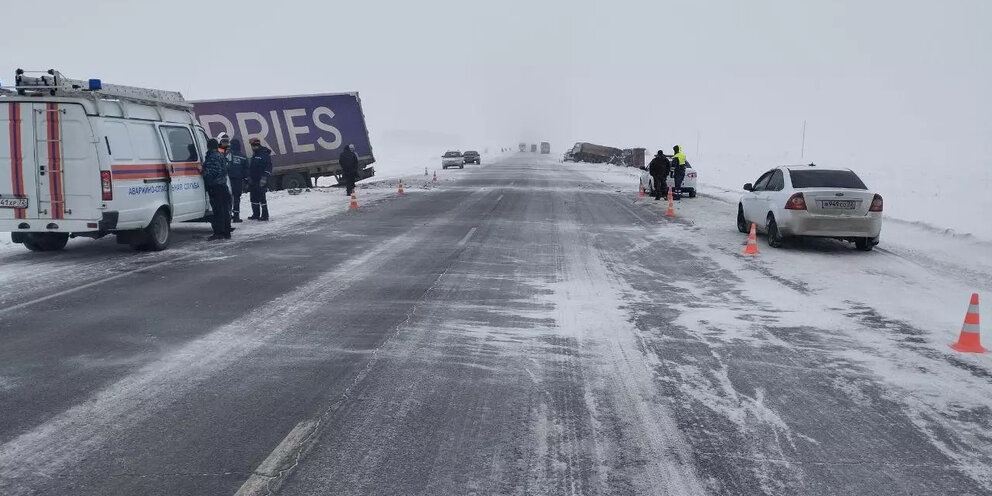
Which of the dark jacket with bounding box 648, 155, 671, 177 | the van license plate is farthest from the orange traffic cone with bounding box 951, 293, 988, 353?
the dark jacket with bounding box 648, 155, 671, 177

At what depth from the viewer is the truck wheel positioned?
27.5 meters

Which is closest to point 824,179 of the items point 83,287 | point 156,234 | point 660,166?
point 660,166

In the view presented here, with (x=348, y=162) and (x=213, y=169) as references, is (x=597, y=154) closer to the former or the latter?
(x=348, y=162)

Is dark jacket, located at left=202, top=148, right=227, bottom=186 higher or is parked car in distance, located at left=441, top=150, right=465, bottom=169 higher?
parked car in distance, located at left=441, top=150, right=465, bottom=169

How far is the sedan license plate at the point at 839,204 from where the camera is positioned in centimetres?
1245

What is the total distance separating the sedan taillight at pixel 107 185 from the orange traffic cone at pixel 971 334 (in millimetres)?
10999

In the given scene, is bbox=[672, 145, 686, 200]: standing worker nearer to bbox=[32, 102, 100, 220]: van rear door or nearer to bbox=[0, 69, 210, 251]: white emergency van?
bbox=[0, 69, 210, 251]: white emergency van

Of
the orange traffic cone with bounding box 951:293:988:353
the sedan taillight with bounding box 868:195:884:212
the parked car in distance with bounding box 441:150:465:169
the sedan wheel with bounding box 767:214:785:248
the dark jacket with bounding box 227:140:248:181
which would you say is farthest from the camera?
the parked car in distance with bounding box 441:150:465:169

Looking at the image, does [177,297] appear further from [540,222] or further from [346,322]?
[540,222]

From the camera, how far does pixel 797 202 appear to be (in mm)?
12625

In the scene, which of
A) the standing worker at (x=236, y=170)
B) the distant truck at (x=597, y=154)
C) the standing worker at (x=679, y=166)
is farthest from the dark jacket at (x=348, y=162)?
the distant truck at (x=597, y=154)

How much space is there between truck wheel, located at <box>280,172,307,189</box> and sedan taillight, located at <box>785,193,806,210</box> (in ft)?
64.1

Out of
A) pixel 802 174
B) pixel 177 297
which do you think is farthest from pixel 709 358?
pixel 802 174

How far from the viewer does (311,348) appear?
6570mm
